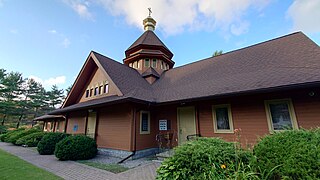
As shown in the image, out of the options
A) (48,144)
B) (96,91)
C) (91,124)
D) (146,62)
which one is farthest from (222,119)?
(48,144)

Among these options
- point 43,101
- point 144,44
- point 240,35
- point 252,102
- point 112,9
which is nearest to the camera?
point 252,102

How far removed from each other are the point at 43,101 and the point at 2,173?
3635cm

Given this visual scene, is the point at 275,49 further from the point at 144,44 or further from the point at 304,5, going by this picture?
the point at 144,44

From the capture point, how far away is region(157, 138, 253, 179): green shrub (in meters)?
3.03

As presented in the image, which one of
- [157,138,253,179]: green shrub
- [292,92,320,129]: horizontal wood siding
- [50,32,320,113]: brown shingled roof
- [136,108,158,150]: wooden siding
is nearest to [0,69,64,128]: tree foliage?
[50,32,320,113]: brown shingled roof

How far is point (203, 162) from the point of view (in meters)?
3.17

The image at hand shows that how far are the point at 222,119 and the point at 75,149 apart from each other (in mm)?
7489

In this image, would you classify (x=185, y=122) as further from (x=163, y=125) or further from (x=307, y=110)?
(x=307, y=110)

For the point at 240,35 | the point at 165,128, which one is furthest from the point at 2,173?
the point at 240,35

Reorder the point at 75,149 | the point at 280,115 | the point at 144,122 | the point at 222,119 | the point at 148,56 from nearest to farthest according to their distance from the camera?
the point at 280,115 → the point at 222,119 → the point at 75,149 → the point at 144,122 → the point at 148,56

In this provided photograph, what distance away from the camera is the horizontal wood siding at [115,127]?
26.4ft

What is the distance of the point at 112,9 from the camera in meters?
9.54

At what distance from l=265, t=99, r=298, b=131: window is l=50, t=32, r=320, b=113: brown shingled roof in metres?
1.03

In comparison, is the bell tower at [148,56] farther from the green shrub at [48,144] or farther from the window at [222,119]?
the green shrub at [48,144]
